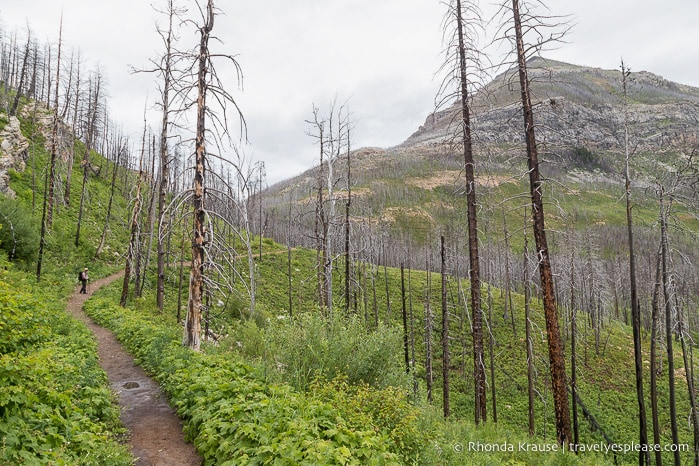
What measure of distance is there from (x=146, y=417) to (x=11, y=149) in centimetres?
3518

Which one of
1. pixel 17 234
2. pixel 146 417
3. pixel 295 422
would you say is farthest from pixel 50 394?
pixel 17 234

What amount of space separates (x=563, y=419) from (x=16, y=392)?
37.3 feet

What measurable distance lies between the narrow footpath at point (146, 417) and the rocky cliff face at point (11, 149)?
24.8m

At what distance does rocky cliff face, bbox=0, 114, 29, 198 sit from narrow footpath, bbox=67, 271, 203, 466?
2477 centimetres

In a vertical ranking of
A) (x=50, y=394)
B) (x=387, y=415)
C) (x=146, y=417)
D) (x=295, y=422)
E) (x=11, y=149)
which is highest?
(x=11, y=149)

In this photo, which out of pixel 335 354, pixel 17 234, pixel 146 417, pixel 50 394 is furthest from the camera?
pixel 17 234

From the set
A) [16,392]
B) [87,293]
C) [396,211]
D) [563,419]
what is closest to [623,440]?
[563,419]

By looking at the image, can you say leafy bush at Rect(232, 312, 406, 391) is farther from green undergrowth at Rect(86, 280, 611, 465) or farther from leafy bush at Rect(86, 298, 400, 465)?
leafy bush at Rect(86, 298, 400, 465)

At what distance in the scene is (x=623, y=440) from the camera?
82.9 ft

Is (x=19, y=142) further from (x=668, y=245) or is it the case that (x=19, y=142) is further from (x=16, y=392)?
(x=668, y=245)

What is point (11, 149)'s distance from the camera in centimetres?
2930

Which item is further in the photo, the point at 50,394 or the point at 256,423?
the point at 256,423

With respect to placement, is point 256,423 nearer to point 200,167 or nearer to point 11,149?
point 200,167

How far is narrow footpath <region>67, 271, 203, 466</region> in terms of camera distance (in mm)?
5273
